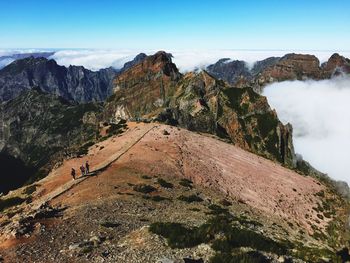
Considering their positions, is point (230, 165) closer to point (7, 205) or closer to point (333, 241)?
point (333, 241)

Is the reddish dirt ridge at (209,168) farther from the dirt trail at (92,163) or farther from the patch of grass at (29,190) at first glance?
the patch of grass at (29,190)

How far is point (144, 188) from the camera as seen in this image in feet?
185

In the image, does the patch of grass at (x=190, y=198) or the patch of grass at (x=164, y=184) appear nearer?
the patch of grass at (x=190, y=198)

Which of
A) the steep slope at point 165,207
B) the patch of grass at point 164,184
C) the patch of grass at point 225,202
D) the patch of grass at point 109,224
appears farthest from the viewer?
the patch of grass at point 164,184

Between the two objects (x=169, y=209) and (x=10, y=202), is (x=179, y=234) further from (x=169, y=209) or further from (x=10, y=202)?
(x=10, y=202)

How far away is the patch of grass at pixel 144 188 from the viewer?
5588 cm

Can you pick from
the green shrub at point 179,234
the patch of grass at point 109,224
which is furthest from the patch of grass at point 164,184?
the green shrub at point 179,234

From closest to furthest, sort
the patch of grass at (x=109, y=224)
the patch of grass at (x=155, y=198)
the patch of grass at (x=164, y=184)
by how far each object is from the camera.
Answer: the patch of grass at (x=109, y=224)
the patch of grass at (x=155, y=198)
the patch of grass at (x=164, y=184)

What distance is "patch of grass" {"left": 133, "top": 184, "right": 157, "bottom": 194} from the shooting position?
55.9 meters

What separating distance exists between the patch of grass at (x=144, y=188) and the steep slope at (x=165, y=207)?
212 millimetres

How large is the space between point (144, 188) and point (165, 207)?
777 centimetres

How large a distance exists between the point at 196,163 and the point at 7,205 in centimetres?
3266

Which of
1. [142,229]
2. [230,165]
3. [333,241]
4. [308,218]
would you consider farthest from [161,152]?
[142,229]

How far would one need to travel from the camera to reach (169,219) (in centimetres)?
4381
